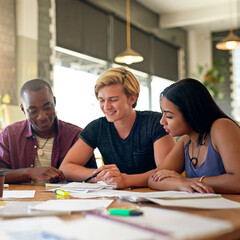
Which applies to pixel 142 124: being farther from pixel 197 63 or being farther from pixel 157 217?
pixel 197 63

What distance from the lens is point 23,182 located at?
2.17m

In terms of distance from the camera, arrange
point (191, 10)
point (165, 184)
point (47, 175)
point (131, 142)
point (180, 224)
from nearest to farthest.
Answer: point (180, 224), point (165, 184), point (47, 175), point (131, 142), point (191, 10)

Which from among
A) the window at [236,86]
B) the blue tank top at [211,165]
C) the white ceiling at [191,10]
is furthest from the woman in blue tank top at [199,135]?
the window at [236,86]

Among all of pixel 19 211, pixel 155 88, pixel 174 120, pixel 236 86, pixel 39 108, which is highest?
pixel 236 86

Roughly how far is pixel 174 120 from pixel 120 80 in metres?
0.54

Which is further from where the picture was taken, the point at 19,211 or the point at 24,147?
the point at 24,147

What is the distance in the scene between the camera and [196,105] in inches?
67.9

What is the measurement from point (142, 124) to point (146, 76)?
253 inches

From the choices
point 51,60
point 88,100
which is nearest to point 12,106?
point 51,60

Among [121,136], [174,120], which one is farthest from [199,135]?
[121,136]

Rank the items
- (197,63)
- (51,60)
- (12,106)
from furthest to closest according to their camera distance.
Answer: (197,63)
(51,60)
(12,106)

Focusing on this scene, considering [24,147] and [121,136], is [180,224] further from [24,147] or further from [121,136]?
[24,147]

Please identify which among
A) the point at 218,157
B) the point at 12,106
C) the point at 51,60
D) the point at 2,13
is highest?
the point at 2,13

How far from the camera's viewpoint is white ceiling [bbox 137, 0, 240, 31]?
8.27 metres
